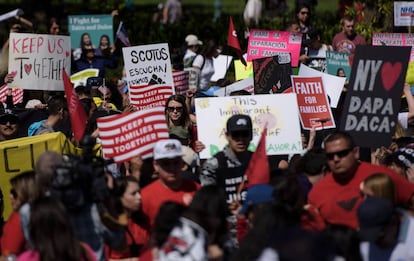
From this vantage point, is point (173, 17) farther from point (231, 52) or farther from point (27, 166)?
point (27, 166)

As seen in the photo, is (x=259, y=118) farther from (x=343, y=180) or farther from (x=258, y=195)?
(x=258, y=195)

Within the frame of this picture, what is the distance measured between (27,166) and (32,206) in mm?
3232

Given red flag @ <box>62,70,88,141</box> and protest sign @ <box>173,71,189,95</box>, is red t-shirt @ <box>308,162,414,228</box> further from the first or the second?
protest sign @ <box>173,71,189,95</box>

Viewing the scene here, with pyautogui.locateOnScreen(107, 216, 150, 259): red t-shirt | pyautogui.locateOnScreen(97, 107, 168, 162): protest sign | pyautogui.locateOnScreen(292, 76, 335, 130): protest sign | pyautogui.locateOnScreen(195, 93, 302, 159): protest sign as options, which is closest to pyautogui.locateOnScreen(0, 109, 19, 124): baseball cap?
pyautogui.locateOnScreen(195, 93, 302, 159): protest sign

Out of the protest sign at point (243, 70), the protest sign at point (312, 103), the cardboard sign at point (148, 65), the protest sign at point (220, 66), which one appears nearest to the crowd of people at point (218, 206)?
the protest sign at point (312, 103)

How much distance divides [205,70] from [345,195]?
31.6ft

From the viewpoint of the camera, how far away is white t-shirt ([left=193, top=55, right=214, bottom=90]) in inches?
713

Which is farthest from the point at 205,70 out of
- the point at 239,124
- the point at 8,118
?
the point at 239,124

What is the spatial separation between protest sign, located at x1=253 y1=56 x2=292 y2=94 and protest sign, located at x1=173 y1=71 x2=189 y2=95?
96.7 inches

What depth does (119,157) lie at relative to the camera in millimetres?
9797

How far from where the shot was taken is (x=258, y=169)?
8.97 meters

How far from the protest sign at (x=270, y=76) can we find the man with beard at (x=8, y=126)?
9.04 ft

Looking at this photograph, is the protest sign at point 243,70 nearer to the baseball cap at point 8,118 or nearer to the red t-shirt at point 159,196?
the baseball cap at point 8,118

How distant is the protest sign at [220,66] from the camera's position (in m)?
18.1
